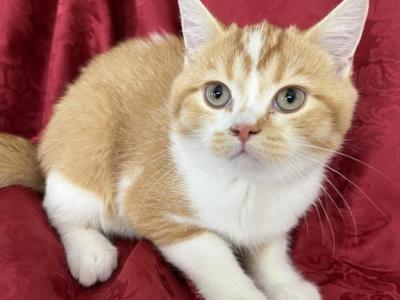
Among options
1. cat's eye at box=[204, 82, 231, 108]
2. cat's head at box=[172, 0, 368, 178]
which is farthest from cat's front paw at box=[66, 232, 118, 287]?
cat's eye at box=[204, 82, 231, 108]

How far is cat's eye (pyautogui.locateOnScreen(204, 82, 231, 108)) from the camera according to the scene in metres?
1.02

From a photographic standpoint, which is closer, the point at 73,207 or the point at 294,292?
the point at 294,292

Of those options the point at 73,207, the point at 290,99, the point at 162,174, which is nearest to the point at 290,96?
the point at 290,99

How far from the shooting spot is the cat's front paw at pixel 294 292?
1.14 meters

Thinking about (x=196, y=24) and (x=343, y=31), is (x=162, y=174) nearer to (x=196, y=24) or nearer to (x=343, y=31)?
(x=196, y=24)

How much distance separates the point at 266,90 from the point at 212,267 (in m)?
0.40

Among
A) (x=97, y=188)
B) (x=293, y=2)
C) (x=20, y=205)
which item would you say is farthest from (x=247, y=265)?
(x=293, y=2)

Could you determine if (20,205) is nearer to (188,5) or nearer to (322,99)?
(188,5)

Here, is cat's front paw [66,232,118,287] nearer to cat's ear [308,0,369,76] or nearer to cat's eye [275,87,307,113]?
Result: cat's eye [275,87,307,113]

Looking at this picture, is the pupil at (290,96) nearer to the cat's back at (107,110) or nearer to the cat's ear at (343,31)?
the cat's ear at (343,31)

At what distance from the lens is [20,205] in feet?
4.18

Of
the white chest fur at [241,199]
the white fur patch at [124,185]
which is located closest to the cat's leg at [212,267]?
the white chest fur at [241,199]

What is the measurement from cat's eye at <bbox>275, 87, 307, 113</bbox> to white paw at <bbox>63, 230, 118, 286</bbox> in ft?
1.76

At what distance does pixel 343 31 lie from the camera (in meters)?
1.05
